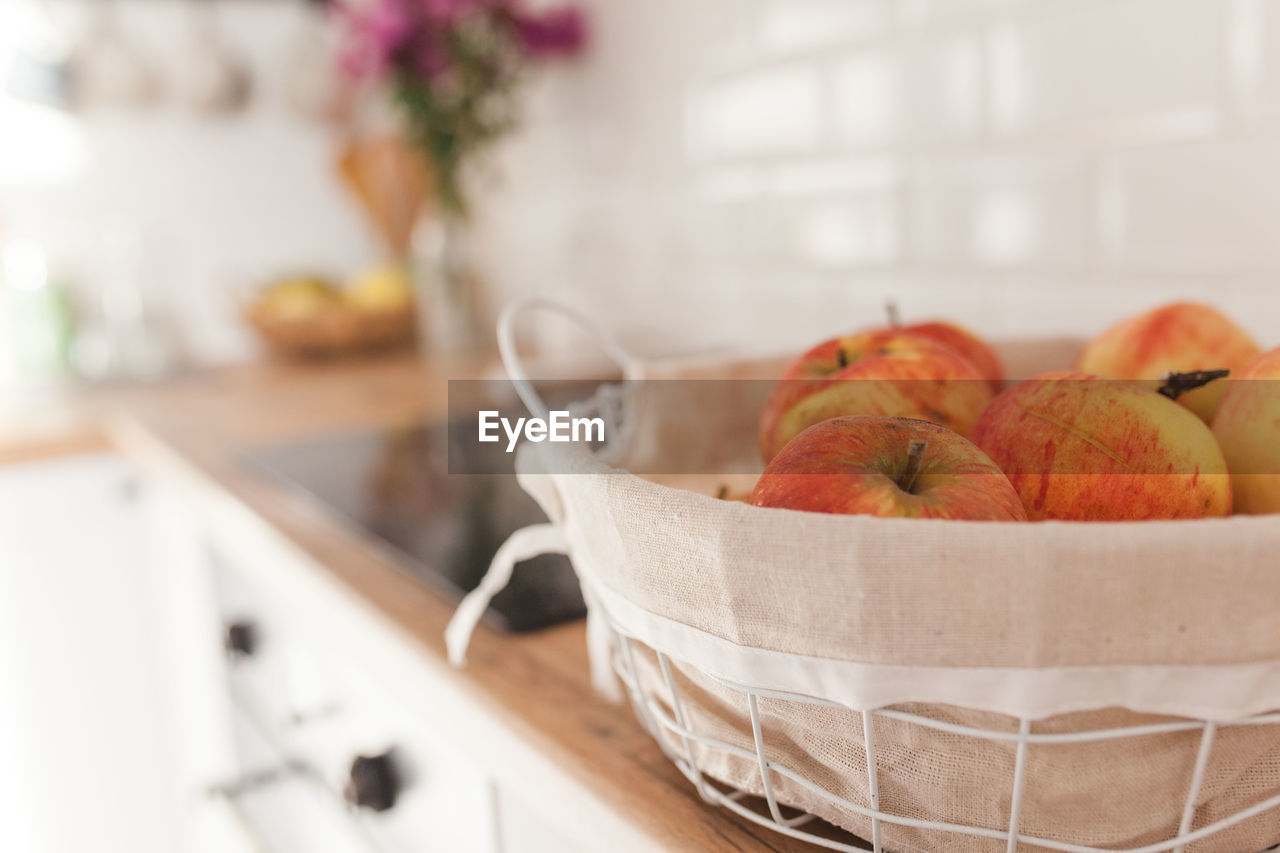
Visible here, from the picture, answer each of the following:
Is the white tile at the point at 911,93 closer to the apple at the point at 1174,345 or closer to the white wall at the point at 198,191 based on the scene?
the apple at the point at 1174,345

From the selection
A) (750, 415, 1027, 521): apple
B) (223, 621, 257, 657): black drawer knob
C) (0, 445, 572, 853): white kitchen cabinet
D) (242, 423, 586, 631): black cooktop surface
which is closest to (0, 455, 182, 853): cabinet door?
(0, 445, 572, 853): white kitchen cabinet

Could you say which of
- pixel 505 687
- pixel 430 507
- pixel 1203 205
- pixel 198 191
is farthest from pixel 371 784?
pixel 198 191

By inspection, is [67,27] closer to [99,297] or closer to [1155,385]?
[99,297]

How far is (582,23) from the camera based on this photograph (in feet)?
4.91

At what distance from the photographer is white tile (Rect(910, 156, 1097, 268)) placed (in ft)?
2.73

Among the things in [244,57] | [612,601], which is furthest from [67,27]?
[612,601]

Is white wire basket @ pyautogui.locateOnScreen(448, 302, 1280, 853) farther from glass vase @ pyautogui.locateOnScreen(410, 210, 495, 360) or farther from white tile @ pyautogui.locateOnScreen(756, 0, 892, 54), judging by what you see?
glass vase @ pyautogui.locateOnScreen(410, 210, 495, 360)

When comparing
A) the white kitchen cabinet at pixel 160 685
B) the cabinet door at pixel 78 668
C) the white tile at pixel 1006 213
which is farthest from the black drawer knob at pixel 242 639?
the white tile at pixel 1006 213

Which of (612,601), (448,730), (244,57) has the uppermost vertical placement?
(244,57)

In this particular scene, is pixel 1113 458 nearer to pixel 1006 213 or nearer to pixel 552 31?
pixel 1006 213

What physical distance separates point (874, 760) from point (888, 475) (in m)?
0.08

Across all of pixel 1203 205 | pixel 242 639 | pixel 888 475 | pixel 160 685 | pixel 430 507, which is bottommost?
pixel 160 685

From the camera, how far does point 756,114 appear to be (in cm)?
119

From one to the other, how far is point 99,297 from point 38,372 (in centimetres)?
21
